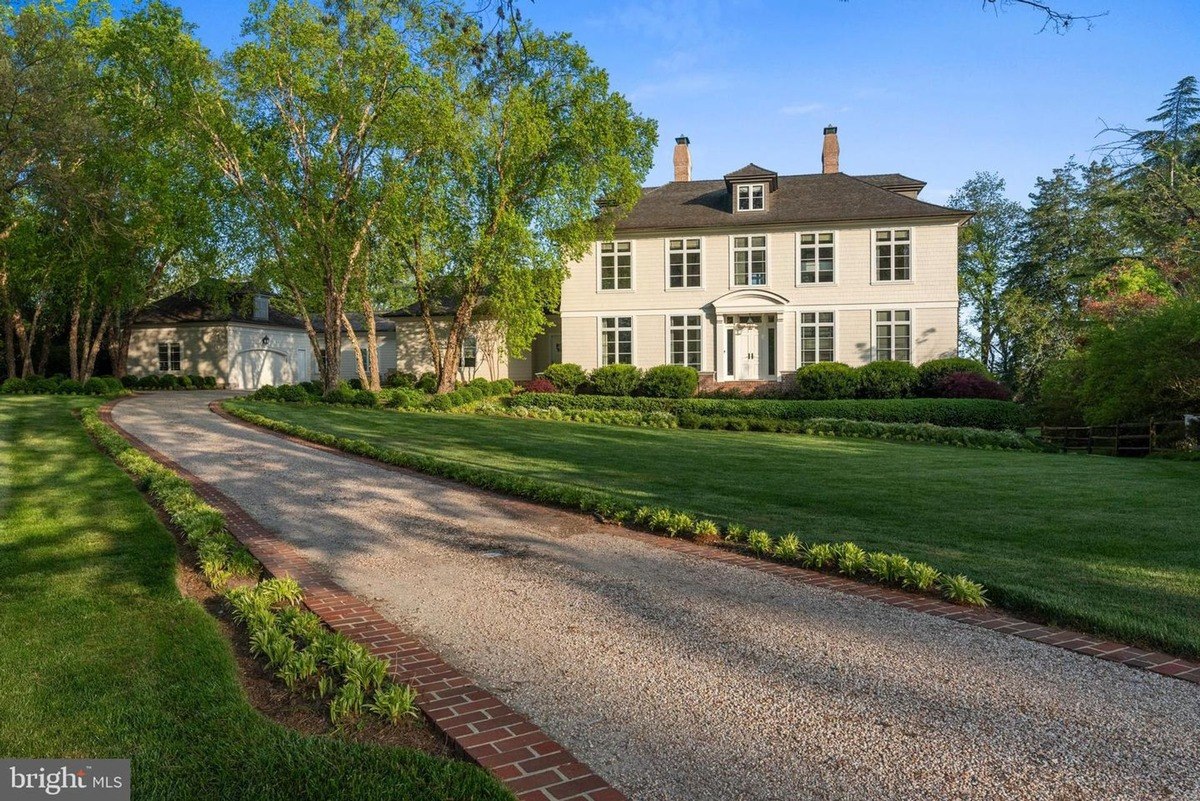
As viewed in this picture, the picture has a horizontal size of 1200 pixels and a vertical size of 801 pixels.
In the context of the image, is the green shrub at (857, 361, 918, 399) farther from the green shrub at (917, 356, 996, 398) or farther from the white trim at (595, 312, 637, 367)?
the white trim at (595, 312, 637, 367)

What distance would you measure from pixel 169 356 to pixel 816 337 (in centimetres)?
2949

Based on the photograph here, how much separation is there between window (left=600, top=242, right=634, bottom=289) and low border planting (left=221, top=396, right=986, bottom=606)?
18.2 metres

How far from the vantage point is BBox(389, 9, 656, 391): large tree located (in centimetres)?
2455

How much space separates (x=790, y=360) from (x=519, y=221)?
429 inches

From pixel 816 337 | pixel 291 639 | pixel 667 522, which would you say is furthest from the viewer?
pixel 816 337

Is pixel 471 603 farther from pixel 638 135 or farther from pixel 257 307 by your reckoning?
pixel 257 307

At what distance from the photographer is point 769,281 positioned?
28734mm

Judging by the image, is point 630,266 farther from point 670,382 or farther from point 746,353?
point 746,353

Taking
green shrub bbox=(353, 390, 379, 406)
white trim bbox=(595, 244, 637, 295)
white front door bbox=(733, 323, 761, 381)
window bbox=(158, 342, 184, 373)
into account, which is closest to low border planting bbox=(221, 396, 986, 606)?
green shrub bbox=(353, 390, 379, 406)

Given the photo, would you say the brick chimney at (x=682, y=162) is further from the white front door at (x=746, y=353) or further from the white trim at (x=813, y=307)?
the white front door at (x=746, y=353)

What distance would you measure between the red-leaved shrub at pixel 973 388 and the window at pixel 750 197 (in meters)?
9.26

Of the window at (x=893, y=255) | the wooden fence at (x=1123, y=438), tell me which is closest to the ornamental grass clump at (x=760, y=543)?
the wooden fence at (x=1123, y=438)

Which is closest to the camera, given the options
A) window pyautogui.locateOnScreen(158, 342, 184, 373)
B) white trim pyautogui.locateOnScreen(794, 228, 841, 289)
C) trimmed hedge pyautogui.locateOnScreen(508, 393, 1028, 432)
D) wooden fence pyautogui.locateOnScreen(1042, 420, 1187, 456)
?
wooden fence pyautogui.locateOnScreen(1042, 420, 1187, 456)

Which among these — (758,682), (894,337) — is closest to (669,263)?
(894,337)
